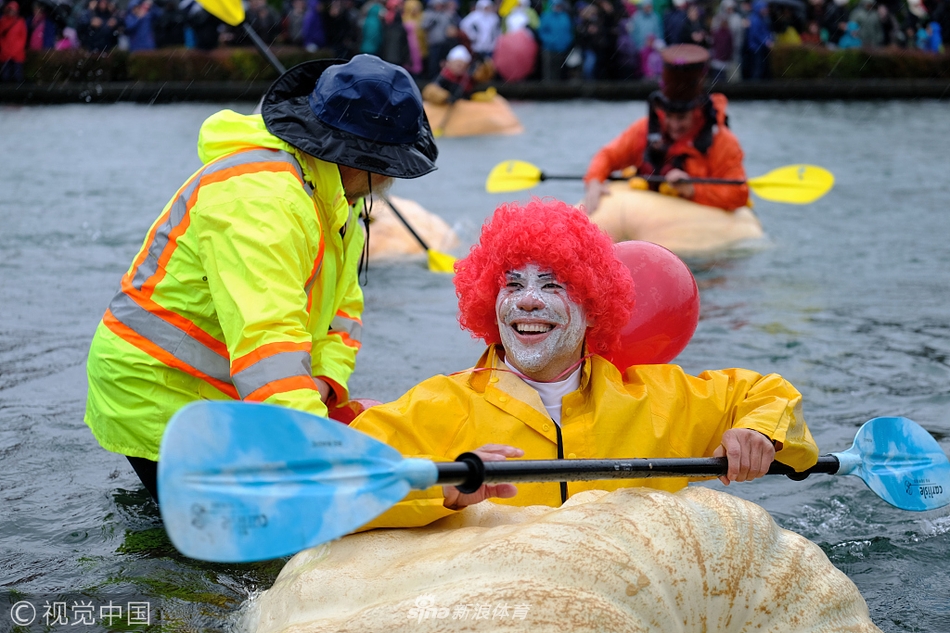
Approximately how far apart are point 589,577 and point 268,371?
1.02 meters

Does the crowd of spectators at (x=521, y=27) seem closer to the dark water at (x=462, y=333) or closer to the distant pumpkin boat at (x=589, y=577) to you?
the dark water at (x=462, y=333)

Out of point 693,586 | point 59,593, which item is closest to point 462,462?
point 693,586

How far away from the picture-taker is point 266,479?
2502 millimetres

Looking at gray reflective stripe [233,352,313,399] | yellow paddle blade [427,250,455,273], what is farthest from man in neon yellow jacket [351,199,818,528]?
yellow paddle blade [427,250,455,273]

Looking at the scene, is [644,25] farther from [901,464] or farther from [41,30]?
[901,464]

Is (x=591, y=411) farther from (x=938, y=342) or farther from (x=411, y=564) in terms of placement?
(x=938, y=342)

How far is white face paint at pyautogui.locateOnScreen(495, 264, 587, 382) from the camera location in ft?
10.6

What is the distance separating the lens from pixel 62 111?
20.0 metres

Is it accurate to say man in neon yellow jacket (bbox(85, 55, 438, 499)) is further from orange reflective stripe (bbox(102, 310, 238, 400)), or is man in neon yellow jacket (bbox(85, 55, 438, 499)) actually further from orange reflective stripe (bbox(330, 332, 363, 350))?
orange reflective stripe (bbox(330, 332, 363, 350))

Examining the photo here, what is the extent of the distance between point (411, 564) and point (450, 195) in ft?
33.4

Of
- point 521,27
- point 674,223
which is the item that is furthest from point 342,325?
point 521,27

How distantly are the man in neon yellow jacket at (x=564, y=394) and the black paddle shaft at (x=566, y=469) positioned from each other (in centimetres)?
13

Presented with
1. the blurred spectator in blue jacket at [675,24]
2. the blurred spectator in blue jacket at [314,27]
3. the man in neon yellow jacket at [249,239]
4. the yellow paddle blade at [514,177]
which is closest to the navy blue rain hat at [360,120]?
the man in neon yellow jacket at [249,239]

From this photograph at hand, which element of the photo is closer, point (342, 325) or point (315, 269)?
point (315, 269)
